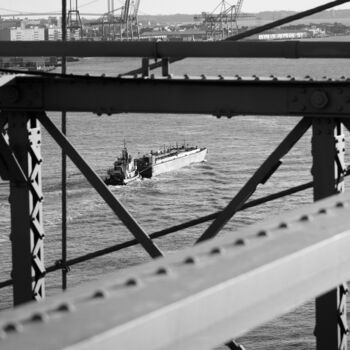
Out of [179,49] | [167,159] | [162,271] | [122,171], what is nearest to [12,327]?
[162,271]

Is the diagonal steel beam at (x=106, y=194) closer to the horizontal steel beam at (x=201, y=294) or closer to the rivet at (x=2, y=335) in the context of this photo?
the horizontal steel beam at (x=201, y=294)

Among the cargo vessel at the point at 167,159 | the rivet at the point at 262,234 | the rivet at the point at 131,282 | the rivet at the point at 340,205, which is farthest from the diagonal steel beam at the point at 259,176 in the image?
the cargo vessel at the point at 167,159

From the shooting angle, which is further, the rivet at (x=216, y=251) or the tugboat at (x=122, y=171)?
the tugboat at (x=122, y=171)

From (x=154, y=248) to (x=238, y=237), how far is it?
2700 millimetres

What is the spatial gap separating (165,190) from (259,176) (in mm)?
28447

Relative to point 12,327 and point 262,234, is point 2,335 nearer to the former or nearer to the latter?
point 12,327

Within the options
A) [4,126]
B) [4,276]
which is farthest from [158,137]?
[4,126]

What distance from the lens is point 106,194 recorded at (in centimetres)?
375

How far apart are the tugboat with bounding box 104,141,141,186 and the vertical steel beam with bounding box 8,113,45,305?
28217mm

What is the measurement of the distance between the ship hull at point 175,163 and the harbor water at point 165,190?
0.22m

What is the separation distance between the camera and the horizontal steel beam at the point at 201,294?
2.78ft

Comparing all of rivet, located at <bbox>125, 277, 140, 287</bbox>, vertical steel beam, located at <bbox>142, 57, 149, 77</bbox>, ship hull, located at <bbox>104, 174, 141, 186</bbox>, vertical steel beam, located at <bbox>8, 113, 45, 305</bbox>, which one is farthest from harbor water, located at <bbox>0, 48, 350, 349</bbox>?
rivet, located at <bbox>125, 277, 140, 287</bbox>

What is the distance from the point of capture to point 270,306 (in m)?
0.95

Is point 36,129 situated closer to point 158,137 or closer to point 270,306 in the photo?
point 270,306
